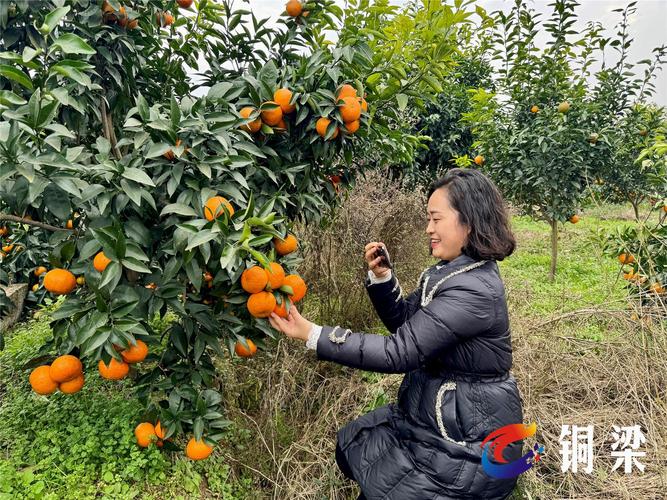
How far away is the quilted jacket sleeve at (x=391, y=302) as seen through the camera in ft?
5.50

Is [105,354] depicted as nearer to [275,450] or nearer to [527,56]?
[275,450]

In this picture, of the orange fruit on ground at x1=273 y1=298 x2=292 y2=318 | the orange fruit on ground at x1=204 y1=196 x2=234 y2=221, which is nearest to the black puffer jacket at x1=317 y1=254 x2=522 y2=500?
the orange fruit on ground at x1=273 y1=298 x2=292 y2=318

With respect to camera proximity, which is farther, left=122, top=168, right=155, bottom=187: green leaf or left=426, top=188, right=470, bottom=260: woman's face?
left=426, top=188, right=470, bottom=260: woman's face

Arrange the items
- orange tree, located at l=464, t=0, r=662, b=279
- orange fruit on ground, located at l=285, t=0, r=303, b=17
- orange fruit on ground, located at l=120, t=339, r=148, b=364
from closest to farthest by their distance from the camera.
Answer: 1. orange fruit on ground, located at l=120, t=339, r=148, b=364
2. orange fruit on ground, located at l=285, t=0, r=303, b=17
3. orange tree, located at l=464, t=0, r=662, b=279

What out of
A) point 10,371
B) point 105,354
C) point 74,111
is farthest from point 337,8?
point 10,371

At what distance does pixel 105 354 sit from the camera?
1.30m

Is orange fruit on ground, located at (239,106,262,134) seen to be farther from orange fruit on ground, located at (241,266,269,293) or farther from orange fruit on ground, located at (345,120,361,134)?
orange fruit on ground, located at (241,266,269,293)

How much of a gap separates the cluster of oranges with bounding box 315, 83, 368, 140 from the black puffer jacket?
595mm

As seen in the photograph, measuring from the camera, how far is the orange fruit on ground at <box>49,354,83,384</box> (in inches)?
52.5

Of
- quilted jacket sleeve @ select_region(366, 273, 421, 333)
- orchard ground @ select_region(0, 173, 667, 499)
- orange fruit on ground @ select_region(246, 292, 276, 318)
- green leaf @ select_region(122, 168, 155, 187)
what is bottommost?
orchard ground @ select_region(0, 173, 667, 499)

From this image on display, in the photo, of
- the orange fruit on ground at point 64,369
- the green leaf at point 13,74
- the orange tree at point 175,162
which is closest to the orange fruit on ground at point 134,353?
the orange tree at point 175,162

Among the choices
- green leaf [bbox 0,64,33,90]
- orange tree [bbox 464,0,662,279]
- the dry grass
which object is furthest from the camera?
orange tree [bbox 464,0,662,279]

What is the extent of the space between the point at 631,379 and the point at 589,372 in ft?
0.72

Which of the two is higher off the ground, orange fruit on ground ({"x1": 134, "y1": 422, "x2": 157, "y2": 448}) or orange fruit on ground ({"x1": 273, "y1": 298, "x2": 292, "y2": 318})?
orange fruit on ground ({"x1": 273, "y1": 298, "x2": 292, "y2": 318})
